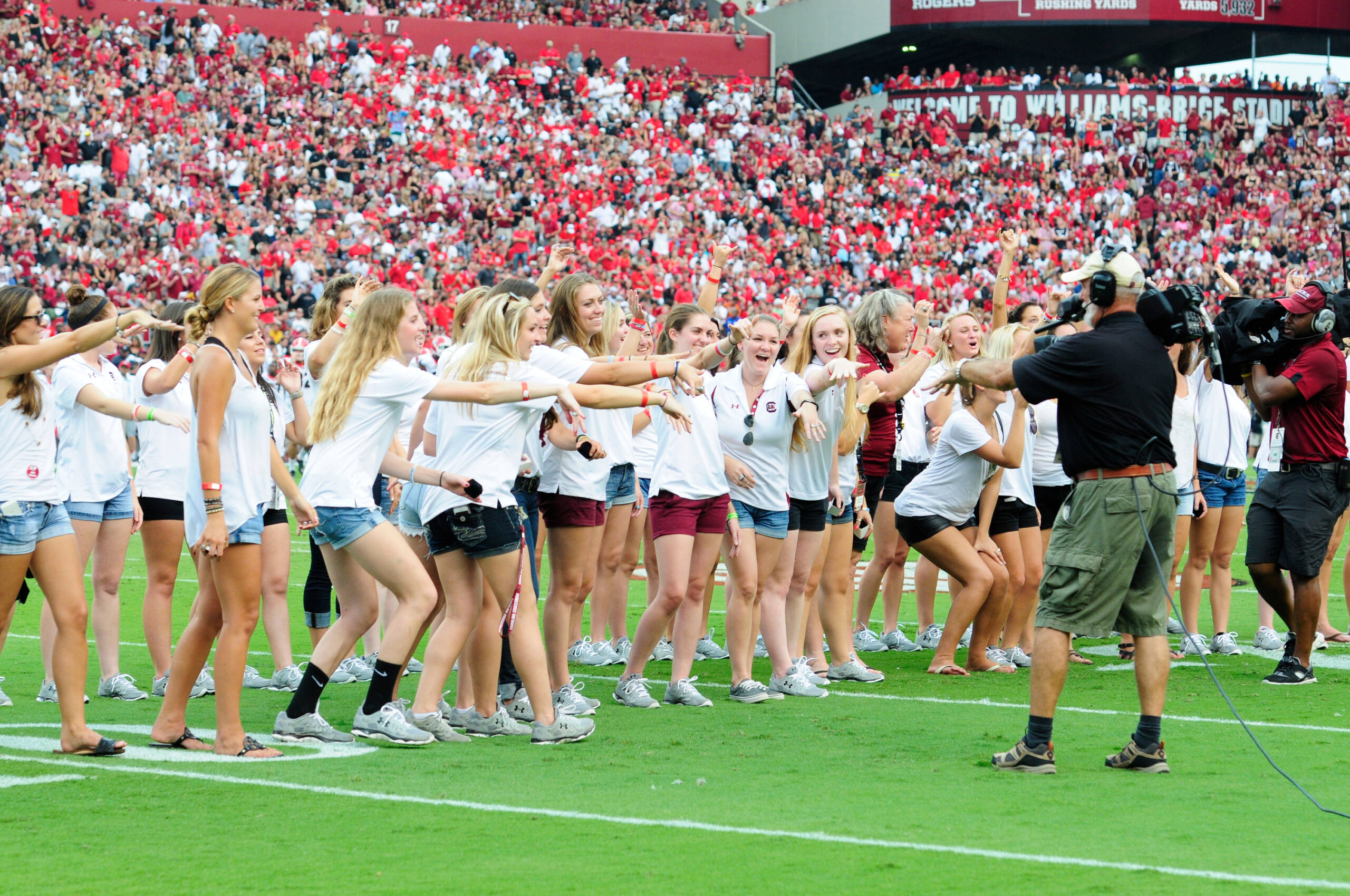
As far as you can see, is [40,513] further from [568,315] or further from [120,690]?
[568,315]

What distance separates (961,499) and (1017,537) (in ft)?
2.55

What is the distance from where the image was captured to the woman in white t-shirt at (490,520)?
6617 millimetres

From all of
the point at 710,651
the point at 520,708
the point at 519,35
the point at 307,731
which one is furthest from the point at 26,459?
the point at 519,35

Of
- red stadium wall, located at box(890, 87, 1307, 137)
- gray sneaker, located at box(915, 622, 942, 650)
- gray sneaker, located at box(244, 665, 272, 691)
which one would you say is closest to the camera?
gray sneaker, located at box(244, 665, 272, 691)

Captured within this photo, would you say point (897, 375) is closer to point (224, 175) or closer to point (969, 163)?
point (224, 175)

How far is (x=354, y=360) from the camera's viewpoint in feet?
21.3

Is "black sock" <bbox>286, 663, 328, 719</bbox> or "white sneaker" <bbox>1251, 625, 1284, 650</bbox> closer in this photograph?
"black sock" <bbox>286, 663, 328, 719</bbox>

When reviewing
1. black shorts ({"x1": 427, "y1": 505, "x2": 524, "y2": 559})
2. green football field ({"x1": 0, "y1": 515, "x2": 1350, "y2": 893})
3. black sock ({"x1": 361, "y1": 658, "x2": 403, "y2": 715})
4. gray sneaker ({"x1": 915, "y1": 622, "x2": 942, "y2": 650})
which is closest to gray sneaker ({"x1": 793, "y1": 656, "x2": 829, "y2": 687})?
green football field ({"x1": 0, "y1": 515, "x2": 1350, "y2": 893})

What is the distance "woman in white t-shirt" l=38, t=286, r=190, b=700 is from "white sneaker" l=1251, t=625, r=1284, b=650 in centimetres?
691

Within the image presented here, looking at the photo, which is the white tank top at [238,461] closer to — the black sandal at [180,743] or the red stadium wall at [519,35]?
the black sandal at [180,743]

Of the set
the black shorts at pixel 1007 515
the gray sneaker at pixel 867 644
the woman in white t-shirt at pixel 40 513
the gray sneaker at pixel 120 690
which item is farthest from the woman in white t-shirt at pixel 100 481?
the black shorts at pixel 1007 515

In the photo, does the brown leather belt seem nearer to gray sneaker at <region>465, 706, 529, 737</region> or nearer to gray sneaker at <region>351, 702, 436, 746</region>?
gray sneaker at <region>465, 706, 529, 737</region>

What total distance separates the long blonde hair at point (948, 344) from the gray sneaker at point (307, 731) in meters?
4.11

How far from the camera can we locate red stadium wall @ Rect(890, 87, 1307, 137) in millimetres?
40562
